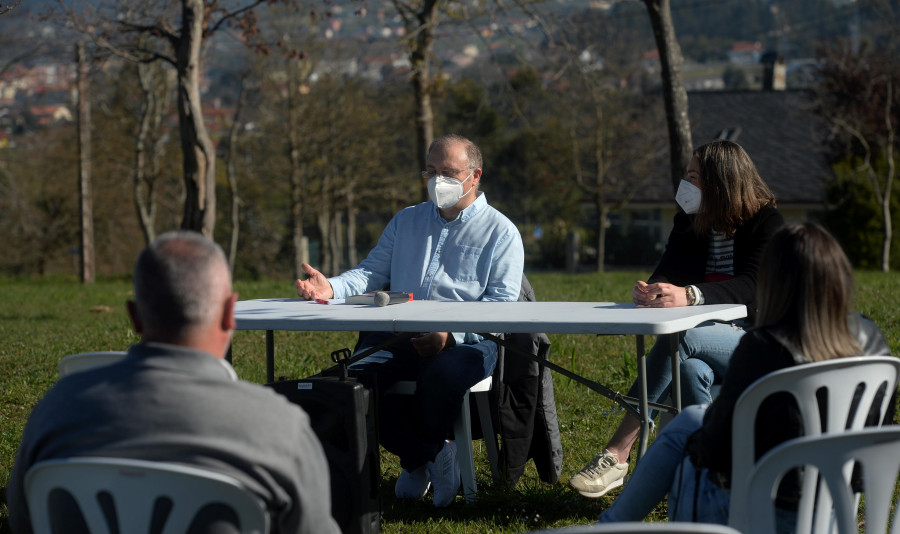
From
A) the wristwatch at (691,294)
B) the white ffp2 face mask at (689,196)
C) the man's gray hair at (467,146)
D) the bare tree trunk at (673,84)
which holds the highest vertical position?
the bare tree trunk at (673,84)

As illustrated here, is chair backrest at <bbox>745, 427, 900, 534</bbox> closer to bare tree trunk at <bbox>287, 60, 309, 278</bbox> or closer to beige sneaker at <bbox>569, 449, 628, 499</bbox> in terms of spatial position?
beige sneaker at <bbox>569, 449, 628, 499</bbox>

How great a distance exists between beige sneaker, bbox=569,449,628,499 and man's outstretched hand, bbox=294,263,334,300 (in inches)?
54.3

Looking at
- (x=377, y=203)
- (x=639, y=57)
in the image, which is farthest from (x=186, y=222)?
(x=639, y=57)

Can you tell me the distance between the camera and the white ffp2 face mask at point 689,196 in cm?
423

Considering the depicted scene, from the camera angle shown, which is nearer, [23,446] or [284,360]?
[23,446]

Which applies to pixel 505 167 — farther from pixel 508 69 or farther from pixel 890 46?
pixel 508 69

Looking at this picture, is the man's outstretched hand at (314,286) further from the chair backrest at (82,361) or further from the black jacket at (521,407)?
the chair backrest at (82,361)

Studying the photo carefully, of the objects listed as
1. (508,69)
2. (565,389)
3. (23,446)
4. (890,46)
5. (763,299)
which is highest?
(890,46)

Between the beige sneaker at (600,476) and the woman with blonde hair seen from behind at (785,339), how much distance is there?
4.10 ft

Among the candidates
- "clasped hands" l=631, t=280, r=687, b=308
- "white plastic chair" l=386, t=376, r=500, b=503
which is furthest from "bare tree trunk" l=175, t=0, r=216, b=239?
"clasped hands" l=631, t=280, r=687, b=308

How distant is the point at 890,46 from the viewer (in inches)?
1089

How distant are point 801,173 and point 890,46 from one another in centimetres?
1071

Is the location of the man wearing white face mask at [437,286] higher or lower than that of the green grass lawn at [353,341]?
higher

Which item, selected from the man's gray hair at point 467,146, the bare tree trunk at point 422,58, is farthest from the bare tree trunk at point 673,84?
the bare tree trunk at point 422,58
